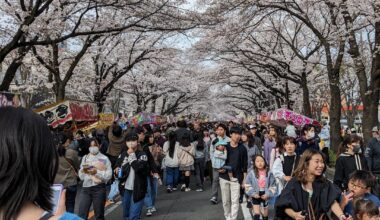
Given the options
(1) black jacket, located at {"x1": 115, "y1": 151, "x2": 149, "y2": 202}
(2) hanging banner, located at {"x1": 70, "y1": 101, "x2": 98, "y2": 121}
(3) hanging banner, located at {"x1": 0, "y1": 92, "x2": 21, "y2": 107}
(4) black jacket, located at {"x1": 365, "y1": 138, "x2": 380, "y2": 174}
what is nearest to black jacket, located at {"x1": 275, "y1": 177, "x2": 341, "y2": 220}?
(1) black jacket, located at {"x1": 115, "y1": 151, "x2": 149, "y2": 202}

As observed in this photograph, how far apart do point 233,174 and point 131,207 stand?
1.86 metres

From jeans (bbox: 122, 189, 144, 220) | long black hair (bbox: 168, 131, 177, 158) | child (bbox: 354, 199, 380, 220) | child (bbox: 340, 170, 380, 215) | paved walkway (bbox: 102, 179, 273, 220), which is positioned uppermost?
long black hair (bbox: 168, 131, 177, 158)

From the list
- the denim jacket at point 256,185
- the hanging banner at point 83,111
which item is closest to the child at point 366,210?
the denim jacket at point 256,185

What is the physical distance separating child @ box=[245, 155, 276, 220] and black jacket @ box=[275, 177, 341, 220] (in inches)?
104

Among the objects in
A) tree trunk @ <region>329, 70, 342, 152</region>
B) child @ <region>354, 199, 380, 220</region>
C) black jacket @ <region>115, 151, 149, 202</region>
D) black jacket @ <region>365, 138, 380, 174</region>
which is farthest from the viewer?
tree trunk @ <region>329, 70, 342, 152</region>

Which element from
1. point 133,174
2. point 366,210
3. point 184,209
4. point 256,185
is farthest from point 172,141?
point 366,210

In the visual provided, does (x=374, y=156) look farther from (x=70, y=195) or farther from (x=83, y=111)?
(x=83, y=111)

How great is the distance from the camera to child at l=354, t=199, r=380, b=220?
13.2 ft

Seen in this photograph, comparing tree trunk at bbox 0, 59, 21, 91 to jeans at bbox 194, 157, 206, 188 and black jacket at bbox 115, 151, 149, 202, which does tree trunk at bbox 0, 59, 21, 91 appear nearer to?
jeans at bbox 194, 157, 206, 188

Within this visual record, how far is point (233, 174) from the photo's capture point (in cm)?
775

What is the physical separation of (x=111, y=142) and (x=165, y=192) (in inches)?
81.0

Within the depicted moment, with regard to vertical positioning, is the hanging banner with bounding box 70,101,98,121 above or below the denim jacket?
above

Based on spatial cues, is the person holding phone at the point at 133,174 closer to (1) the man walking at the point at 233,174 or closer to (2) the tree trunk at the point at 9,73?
(1) the man walking at the point at 233,174

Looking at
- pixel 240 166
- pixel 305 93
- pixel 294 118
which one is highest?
pixel 305 93
